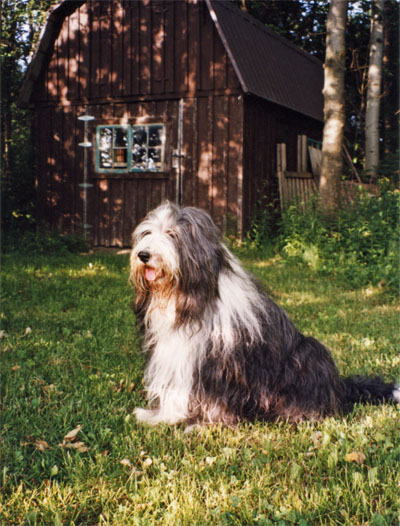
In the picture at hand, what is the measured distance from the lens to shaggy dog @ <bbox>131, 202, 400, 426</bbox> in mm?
2816

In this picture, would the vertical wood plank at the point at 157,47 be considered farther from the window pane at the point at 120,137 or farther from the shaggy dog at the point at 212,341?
the shaggy dog at the point at 212,341

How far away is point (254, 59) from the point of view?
1183 cm

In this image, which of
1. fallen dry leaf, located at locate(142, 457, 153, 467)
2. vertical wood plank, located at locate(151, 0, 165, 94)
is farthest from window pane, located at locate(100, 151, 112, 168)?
fallen dry leaf, located at locate(142, 457, 153, 467)

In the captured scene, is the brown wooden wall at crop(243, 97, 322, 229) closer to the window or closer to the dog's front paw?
the window

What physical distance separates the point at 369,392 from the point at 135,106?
9944mm

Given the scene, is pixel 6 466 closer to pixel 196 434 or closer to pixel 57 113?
pixel 196 434

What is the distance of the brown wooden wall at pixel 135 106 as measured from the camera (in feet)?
36.5

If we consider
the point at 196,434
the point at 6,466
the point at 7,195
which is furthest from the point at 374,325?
the point at 7,195

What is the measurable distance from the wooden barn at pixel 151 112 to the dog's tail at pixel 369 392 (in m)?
7.89

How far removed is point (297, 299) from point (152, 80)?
7.22m

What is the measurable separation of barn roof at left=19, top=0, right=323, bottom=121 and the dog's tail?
26.6ft

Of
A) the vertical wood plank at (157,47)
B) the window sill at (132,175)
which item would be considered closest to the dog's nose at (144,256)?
the window sill at (132,175)

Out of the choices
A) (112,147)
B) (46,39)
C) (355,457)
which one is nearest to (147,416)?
(355,457)

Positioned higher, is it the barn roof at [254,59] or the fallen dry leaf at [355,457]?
the barn roof at [254,59]
